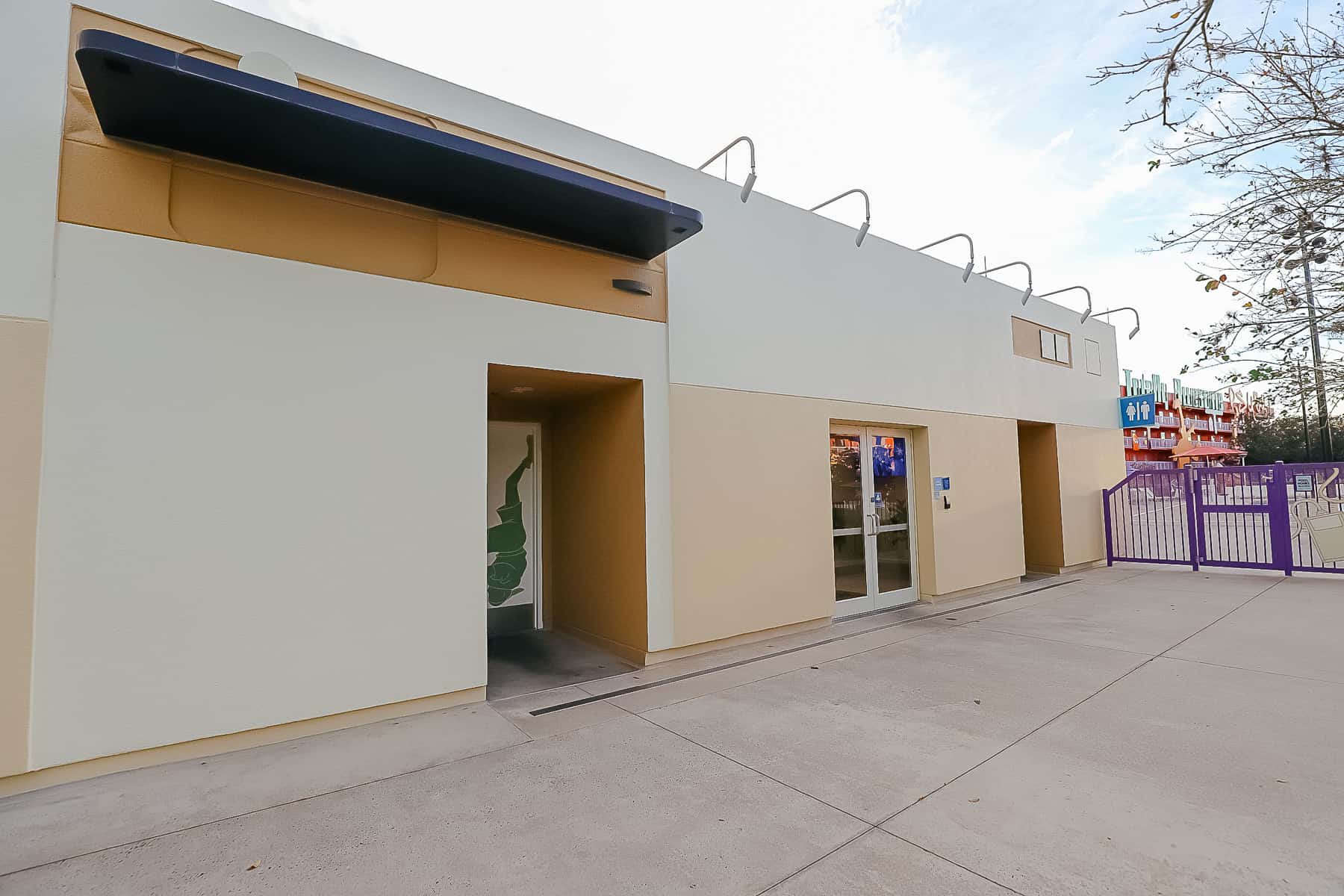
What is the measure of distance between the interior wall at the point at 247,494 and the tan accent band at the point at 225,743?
71mm

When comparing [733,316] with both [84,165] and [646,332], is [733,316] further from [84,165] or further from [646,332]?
[84,165]

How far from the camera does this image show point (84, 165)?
3322 millimetres

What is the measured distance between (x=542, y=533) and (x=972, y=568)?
5.94 metres

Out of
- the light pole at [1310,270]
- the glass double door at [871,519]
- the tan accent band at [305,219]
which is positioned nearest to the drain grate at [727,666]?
the glass double door at [871,519]

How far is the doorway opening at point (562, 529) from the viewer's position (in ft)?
17.3

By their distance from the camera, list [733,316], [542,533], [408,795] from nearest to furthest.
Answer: [408,795] → [733,316] → [542,533]

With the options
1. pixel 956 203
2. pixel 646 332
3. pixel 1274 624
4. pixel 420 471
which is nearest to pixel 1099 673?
pixel 1274 624

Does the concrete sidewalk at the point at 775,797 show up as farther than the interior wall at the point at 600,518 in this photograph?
No

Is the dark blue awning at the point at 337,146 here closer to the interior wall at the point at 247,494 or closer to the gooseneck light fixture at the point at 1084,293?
the interior wall at the point at 247,494

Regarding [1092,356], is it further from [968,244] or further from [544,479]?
[544,479]

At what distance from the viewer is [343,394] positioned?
394cm

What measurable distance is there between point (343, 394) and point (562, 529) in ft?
10.2

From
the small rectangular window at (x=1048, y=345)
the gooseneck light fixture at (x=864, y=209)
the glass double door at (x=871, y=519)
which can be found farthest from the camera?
the small rectangular window at (x=1048, y=345)

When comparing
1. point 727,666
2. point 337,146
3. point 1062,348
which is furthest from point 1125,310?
point 337,146
